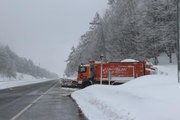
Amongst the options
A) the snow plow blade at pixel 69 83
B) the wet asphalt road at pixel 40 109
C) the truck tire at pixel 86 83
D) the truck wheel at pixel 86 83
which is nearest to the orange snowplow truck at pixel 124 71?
the truck tire at pixel 86 83

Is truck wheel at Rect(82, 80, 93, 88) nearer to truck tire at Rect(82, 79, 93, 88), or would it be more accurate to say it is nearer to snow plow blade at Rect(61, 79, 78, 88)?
truck tire at Rect(82, 79, 93, 88)

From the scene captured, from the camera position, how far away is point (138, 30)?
61.8m

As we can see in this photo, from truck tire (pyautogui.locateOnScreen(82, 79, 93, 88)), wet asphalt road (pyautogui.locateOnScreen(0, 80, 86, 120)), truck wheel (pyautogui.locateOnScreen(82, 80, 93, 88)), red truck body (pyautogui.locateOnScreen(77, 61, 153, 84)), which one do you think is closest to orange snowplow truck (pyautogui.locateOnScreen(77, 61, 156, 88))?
red truck body (pyautogui.locateOnScreen(77, 61, 153, 84))

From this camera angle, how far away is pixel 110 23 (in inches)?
2763

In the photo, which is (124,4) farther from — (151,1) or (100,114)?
(100,114)

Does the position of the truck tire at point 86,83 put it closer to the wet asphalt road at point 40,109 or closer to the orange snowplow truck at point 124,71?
the orange snowplow truck at point 124,71

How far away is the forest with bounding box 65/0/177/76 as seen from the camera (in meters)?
51.5

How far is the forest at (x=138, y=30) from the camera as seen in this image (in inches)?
2026

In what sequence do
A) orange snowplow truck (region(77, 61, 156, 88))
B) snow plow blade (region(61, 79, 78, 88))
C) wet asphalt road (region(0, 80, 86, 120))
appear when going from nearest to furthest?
wet asphalt road (region(0, 80, 86, 120)) < orange snowplow truck (region(77, 61, 156, 88)) < snow plow blade (region(61, 79, 78, 88))

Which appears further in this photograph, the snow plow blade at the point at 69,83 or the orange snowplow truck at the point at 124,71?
the snow plow blade at the point at 69,83

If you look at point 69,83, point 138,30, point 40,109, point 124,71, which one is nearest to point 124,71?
point 124,71

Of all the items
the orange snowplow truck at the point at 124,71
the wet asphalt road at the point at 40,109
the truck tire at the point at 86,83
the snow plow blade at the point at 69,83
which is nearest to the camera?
the wet asphalt road at the point at 40,109

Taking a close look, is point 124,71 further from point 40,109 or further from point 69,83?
point 40,109

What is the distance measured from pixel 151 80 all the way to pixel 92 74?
2118 centimetres
